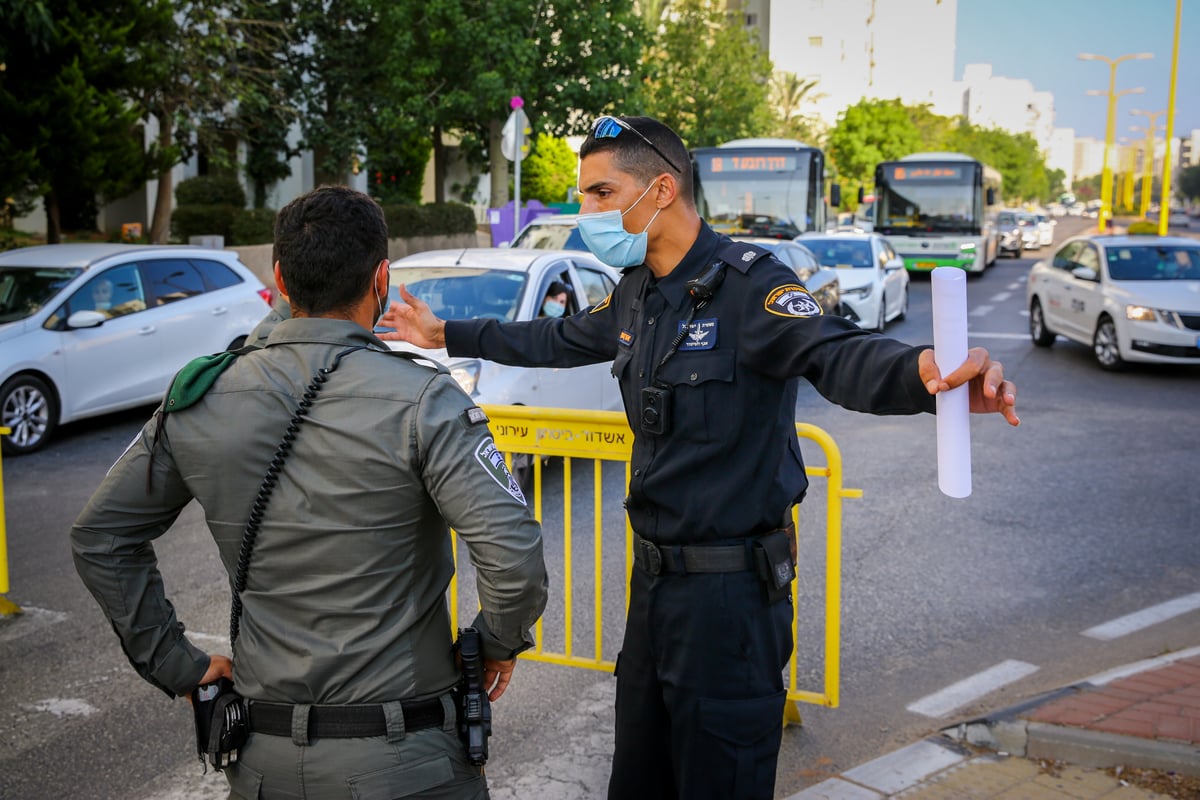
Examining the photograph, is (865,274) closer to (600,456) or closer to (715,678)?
(600,456)

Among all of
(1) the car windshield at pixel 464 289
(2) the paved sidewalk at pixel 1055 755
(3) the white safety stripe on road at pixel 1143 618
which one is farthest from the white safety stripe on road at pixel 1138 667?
(1) the car windshield at pixel 464 289

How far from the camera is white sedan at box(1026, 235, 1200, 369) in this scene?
1326 cm

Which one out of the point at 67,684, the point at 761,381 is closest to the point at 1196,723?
the point at 761,381

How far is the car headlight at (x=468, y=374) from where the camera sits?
7.59 metres

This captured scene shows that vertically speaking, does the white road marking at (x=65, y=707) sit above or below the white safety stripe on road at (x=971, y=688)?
above

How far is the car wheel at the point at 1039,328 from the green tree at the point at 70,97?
42.0ft

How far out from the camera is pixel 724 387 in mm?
2797

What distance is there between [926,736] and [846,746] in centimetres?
31

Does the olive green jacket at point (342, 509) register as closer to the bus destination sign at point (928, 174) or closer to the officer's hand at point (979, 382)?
the officer's hand at point (979, 382)

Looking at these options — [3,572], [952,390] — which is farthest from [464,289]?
[952,390]

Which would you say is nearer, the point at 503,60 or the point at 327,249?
the point at 327,249

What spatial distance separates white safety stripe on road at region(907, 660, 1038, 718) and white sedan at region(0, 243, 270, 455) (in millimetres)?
7230

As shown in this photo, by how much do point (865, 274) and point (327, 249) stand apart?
1617cm

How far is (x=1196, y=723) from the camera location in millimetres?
4297
